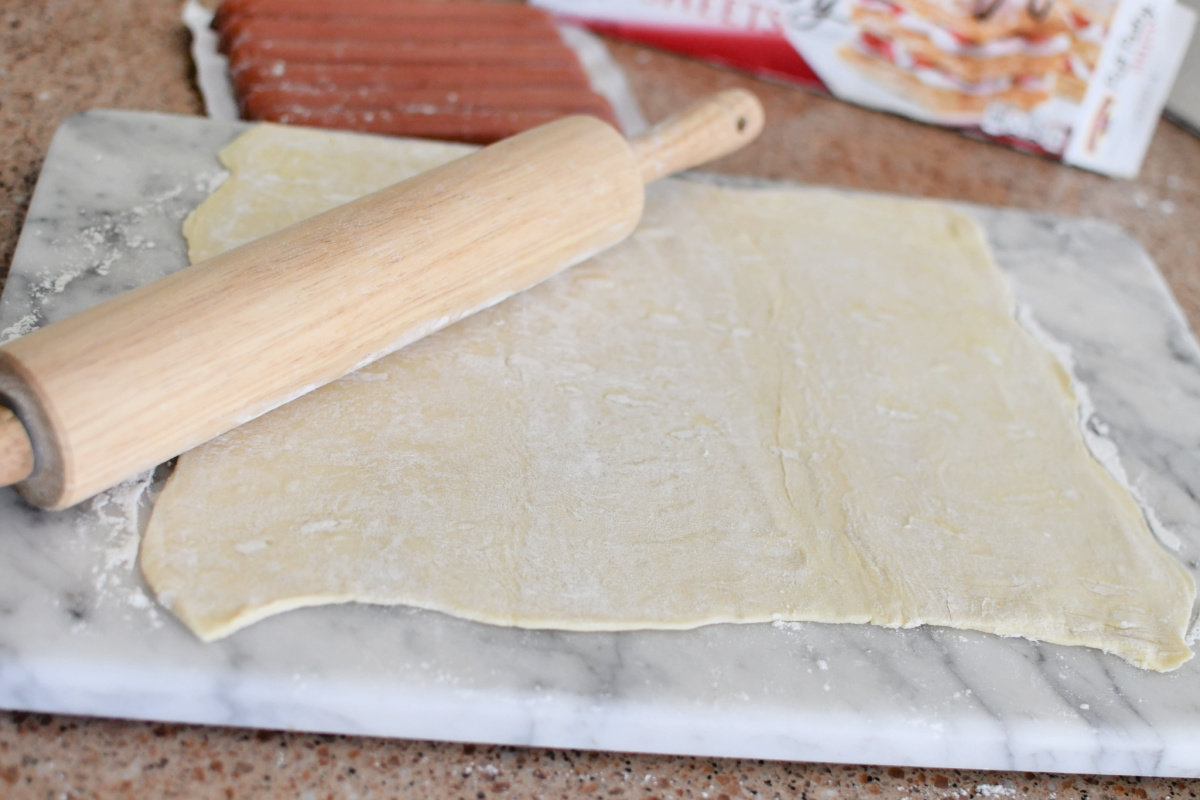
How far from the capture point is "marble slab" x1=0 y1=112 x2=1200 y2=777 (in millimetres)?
839

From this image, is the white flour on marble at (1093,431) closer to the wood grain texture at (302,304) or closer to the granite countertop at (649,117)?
the granite countertop at (649,117)

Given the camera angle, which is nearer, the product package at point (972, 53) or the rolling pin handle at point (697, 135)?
the rolling pin handle at point (697, 135)

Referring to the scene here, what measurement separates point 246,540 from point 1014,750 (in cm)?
75

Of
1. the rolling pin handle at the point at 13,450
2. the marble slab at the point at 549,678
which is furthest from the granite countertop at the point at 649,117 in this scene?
the rolling pin handle at the point at 13,450

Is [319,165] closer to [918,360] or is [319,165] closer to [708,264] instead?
[708,264]

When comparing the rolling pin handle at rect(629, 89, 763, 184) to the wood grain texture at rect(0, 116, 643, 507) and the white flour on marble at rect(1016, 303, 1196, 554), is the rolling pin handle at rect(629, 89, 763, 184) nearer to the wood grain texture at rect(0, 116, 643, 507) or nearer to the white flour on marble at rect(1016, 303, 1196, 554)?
the wood grain texture at rect(0, 116, 643, 507)

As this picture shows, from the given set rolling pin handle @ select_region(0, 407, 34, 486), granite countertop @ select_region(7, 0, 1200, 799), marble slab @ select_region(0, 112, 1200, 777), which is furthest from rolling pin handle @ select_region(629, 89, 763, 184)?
rolling pin handle @ select_region(0, 407, 34, 486)

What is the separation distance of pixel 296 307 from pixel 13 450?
0.28 meters

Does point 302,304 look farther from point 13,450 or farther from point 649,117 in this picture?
point 649,117

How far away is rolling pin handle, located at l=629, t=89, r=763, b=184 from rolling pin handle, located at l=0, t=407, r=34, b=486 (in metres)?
0.83

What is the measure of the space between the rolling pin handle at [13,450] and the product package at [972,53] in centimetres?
149

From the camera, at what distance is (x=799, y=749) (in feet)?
3.00

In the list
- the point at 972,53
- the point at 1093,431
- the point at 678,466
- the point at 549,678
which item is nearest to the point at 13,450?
the point at 549,678

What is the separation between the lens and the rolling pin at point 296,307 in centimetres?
86
